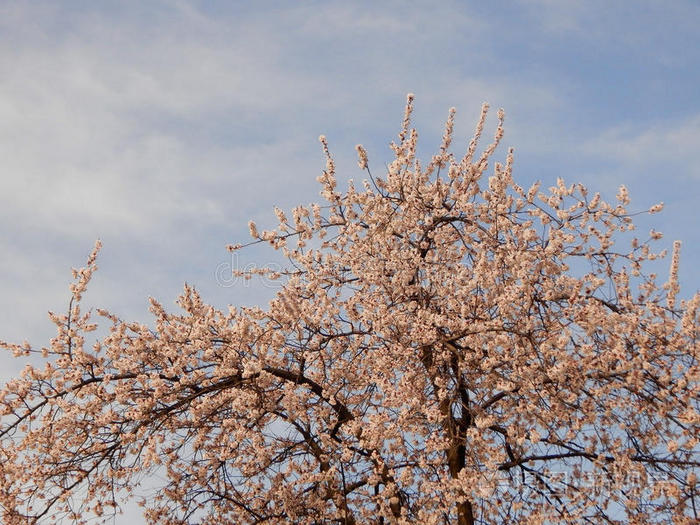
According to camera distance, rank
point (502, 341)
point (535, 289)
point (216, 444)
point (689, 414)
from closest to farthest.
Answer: point (689, 414) → point (502, 341) → point (535, 289) → point (216, 444)

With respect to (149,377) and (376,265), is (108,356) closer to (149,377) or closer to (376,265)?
(149,377)

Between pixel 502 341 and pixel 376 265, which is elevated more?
pixel 376 265

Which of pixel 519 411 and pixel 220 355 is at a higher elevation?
pixel 220 355

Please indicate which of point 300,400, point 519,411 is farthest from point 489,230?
point 300,400

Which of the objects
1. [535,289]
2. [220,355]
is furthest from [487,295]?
[220,355]

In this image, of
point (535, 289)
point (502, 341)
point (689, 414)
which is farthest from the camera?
point (535, 289)

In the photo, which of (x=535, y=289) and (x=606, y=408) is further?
(x=535, y=289)

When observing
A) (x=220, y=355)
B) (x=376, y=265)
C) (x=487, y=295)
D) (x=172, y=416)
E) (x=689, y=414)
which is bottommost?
(x=689, y=414)

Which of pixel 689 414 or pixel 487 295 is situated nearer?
pixel 689 414

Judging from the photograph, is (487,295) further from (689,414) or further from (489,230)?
(689,414)

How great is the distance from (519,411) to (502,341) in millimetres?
948

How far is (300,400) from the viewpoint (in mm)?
10203

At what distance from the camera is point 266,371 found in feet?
32.1

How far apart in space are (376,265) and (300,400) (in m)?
2.26
